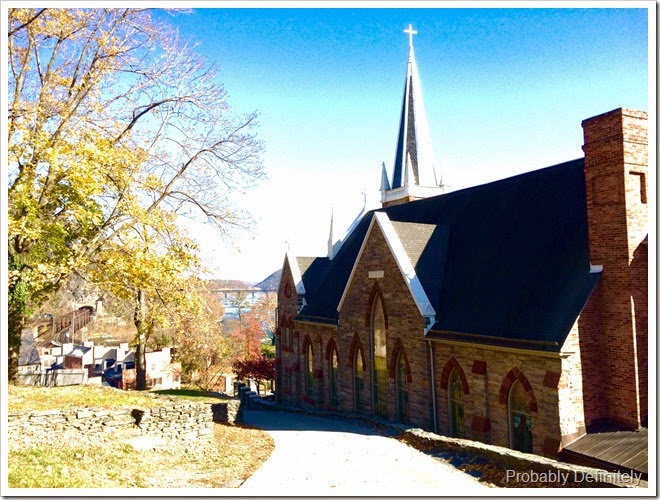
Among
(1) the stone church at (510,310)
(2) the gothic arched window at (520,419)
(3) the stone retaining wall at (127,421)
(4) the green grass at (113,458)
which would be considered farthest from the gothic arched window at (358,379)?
(3) the stone retaining wall at (127,421)

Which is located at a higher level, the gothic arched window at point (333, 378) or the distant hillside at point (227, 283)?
the distant hillside at point (227, 283)

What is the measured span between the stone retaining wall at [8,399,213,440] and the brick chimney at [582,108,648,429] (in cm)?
1053

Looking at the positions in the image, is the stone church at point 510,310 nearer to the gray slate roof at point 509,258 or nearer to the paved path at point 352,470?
the gray slate roof at point 509,258

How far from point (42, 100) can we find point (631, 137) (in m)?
15.9

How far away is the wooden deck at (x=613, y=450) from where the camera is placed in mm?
10719

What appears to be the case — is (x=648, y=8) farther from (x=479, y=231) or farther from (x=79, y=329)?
(x=79, y=329)

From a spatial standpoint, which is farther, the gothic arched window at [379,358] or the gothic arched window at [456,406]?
the gothic arched window at [379,358]

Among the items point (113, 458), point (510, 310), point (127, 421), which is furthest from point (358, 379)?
point (113, 458)

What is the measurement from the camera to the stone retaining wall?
11695mm

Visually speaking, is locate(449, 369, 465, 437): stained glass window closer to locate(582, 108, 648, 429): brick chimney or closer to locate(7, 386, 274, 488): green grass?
locate(582, 108, 648, 429): brick chimney

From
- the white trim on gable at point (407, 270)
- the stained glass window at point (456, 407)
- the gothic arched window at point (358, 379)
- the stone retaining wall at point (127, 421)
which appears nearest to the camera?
the stone retaining wall at point (127, 421)

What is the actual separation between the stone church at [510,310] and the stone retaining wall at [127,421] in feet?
25.5

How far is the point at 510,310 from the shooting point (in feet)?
50.5

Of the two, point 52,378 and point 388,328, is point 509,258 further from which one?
point 52,378
